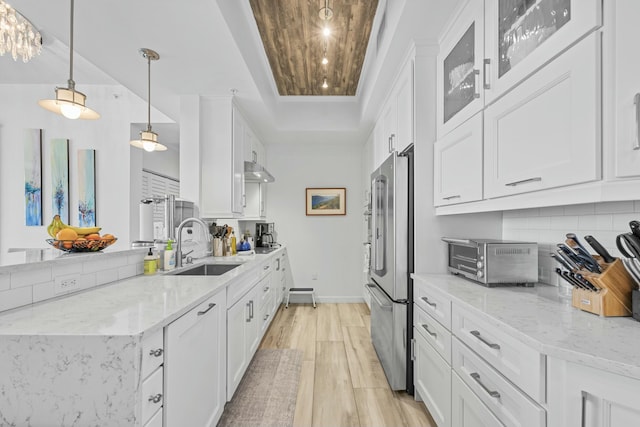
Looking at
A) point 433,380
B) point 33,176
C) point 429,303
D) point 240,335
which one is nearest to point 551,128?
point 429,303

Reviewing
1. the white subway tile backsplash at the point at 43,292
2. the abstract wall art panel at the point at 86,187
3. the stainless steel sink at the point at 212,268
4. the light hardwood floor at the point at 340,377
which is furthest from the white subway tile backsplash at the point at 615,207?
the abstract wall art panel at the point at 86,187

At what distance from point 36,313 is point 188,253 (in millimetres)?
1466

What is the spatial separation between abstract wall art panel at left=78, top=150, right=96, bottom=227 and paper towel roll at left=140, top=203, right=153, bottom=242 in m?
1.32

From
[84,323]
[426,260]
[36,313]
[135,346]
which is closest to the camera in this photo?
[135,346]

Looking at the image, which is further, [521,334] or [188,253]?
[188,253]

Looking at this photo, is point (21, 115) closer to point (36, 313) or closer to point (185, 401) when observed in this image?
point (36, 313)

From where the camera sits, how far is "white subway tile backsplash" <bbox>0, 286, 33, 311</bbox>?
1.19 metres

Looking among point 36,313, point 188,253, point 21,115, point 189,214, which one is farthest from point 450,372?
point 21,115

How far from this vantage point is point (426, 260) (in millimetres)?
2094

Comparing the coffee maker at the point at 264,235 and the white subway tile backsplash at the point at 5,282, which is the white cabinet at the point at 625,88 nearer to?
the white subway tile backsplash at the point at 5,282

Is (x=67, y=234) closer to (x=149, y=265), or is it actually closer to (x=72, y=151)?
(x=149, y=265)

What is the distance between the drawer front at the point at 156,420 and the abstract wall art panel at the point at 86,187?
10.7 feet

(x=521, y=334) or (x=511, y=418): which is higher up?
(x=521, y=334)

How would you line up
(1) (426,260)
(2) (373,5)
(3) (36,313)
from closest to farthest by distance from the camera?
(3) (36,313) → (1) (426,260) → (2) (373,5)
